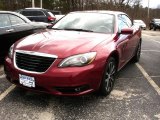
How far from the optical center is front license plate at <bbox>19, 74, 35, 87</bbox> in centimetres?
441

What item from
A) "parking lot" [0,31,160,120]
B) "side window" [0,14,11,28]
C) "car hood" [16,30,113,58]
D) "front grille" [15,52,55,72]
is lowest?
"parking lot" [0,31,160,120]

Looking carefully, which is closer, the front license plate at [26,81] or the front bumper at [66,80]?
the front bumper at [66,80]

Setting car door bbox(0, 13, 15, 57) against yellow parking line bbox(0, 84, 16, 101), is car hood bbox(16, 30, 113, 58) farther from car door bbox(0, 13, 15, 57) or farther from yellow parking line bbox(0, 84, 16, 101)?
car door bbox(0, 13, 15, 57)

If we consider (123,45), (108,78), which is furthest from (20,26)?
(108,78)

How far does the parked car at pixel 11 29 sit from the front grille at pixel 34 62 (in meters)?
2.32

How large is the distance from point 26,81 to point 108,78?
143 centimetres

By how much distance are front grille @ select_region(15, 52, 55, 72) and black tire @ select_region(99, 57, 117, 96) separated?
38.2 inches

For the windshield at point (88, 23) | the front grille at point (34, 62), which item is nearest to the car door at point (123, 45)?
the windshield at point (88, 23)

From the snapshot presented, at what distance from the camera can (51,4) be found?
2014 inches

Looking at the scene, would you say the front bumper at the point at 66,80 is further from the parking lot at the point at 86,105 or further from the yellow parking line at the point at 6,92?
the yellow parking line at the point at 6,92

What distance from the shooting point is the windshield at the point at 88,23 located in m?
5.79

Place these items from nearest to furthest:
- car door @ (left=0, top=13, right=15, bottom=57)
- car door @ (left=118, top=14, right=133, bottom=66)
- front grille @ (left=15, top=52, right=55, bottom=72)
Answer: front grille @ (left=15, top=52, right=55, bottom=72) < car door @ (left=118, top=14, right=133, bottom=66) < car door @ (left=0, top=13, right=15, bottom=57)

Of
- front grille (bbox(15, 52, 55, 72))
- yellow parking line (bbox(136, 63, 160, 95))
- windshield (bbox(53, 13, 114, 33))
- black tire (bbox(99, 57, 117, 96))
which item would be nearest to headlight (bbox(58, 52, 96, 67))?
front grille (bbox(15, 52, 55, 72))

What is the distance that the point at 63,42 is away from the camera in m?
4.86
